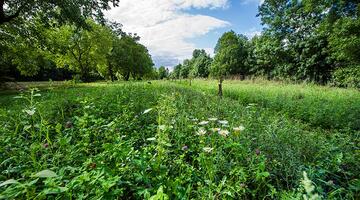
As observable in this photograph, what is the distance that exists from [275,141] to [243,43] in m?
45.2

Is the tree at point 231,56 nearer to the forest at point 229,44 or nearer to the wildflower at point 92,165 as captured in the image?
the forest at point 229,44

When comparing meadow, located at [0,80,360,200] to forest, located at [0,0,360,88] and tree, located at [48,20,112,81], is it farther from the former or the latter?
tree, located at [48,20,112,81]

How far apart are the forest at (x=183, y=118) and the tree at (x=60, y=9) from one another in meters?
0.06

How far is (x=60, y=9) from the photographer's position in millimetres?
10414

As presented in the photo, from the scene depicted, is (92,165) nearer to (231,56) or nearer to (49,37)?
(49,37)

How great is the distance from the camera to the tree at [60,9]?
32.6 feet

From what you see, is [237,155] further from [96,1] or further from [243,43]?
[243,43]

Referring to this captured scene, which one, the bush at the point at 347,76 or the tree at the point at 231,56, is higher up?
the tree at the point at 231,56

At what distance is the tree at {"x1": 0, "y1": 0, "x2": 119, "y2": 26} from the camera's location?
992cm

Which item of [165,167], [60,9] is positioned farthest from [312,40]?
[165,167]

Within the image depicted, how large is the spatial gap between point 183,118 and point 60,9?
10.2 m

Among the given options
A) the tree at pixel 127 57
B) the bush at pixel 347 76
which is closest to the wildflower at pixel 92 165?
the bush at pixel 347 76

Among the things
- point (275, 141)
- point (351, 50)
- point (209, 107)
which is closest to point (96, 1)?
point (209, 107)

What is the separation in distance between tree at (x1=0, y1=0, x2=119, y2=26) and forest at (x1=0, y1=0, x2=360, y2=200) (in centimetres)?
6
